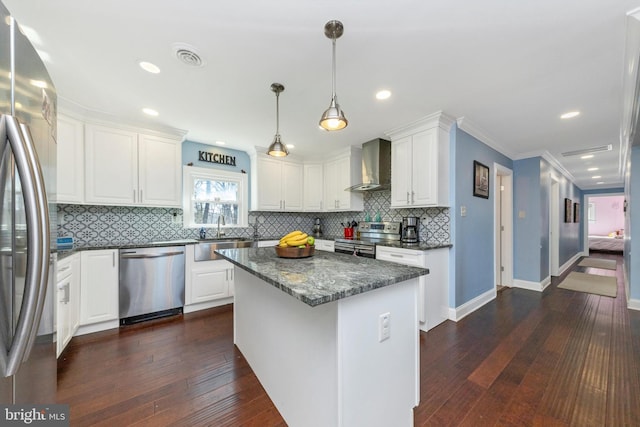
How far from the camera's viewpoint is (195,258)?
330cm

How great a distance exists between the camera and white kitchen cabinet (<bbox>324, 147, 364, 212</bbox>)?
165 inches

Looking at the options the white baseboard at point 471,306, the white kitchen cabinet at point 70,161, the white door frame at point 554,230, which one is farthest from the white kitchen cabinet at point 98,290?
the white door frame at point 554,230

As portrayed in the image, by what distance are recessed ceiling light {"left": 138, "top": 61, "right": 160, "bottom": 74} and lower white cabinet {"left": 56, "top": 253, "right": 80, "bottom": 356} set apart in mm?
1749

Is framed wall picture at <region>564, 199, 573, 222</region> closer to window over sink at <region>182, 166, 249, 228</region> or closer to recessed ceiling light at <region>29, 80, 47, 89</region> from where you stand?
window over sink at <region>182, 166, 249, 228</region>

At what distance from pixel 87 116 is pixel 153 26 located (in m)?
1.99

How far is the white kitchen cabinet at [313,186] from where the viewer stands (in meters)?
4.72

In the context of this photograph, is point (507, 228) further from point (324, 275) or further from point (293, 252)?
point (324, 275)

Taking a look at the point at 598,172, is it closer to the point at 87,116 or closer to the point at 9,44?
A: the point at 9,44

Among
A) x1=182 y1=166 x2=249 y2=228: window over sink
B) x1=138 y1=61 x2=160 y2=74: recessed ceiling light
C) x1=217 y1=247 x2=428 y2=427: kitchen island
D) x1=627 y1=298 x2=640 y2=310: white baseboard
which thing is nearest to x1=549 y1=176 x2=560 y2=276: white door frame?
x1=627 y1=298 x2=640 y2=310: white baseboard

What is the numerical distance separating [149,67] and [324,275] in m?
2.14

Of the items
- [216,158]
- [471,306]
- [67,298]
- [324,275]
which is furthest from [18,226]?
[471,306]

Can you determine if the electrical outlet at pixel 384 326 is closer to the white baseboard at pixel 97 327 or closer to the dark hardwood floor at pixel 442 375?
the dark hardwood floor at pixel 442 375

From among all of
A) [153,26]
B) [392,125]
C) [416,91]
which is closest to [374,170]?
[392,125]

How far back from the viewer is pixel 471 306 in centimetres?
329
